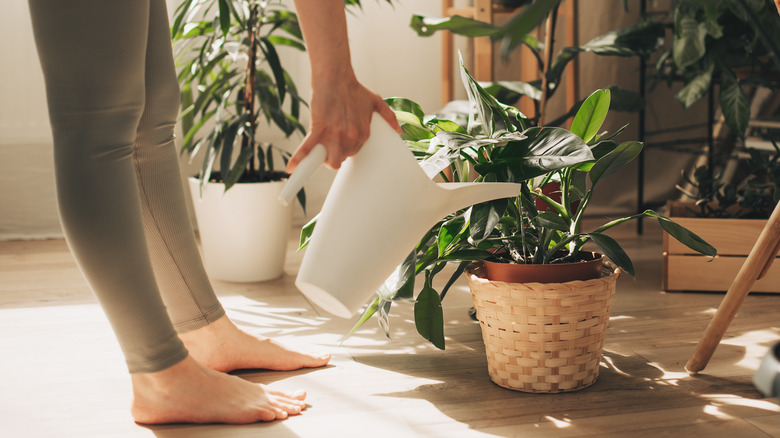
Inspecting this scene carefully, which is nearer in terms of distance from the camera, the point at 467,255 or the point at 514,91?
the point at 467,255

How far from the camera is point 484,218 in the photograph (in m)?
0.97

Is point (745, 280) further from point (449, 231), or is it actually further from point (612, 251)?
point (449, 231)

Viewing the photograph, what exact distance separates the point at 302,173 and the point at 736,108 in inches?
58.8

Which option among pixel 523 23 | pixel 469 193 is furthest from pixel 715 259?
pixel 523 23

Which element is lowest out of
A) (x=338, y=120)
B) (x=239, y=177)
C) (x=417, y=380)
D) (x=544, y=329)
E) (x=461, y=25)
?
(x=417, y=380)

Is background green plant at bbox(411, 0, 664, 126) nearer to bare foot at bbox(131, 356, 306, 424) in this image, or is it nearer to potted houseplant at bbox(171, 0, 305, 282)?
potted houseplant at bbox(171, 0, 305, 282)

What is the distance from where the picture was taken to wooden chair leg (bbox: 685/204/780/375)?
40.6 inches

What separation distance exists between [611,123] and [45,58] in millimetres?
2123

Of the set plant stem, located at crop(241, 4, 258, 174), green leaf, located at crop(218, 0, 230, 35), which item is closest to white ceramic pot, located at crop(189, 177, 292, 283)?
plant stem, located at crop(241, 4, 258, 174)

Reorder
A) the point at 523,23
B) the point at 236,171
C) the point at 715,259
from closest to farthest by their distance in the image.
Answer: the point at 523,23
the point at 715,259
the point at 236,171

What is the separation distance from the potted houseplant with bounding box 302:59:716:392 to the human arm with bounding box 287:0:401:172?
0.19 m

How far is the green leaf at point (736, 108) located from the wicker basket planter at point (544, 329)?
990 millimetres

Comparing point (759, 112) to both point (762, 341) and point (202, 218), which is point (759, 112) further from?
point (202, 218)

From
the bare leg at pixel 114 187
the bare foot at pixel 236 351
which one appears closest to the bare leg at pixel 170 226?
the bare foot at pixel 236 351
